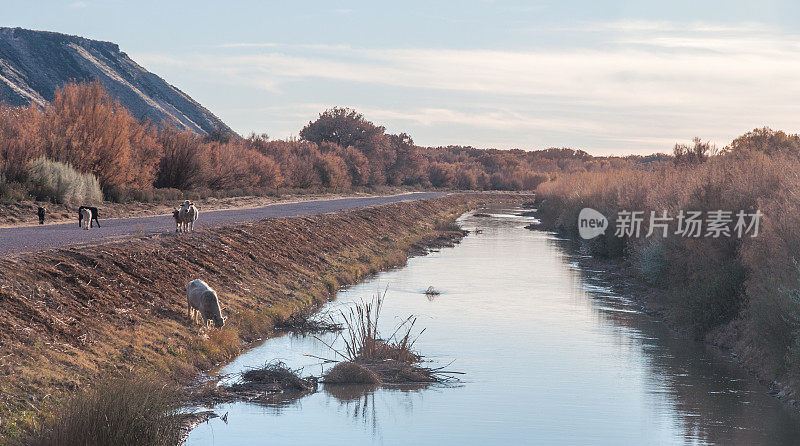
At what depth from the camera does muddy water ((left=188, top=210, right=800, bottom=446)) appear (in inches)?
539

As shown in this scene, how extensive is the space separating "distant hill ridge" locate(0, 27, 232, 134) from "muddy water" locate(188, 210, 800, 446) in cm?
12127

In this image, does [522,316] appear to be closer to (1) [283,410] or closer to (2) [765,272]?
(2) [765,272]

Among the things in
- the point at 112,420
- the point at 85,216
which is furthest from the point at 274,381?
the point at 85,216

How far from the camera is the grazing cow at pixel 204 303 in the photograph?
17.4 metres

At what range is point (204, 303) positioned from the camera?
17.4 m

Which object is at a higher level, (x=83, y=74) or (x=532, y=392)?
(x=83, y=74)

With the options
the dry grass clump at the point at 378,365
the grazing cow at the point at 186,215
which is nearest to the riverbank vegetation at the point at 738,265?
the dry grass clump at the point at 378,365

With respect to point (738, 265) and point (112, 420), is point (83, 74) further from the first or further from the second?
point (112, 420)

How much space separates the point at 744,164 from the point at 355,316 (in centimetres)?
1272

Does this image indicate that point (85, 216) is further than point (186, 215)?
No

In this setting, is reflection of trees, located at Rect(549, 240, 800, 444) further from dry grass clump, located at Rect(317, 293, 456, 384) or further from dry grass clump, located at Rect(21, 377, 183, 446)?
dry grass clump, located at Rect(21, 377, 183, 446)

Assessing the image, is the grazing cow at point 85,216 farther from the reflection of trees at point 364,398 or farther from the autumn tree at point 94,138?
the autumn tree at point 94,138

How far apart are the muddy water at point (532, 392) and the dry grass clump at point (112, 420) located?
236cm

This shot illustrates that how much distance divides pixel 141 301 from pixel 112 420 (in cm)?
831
